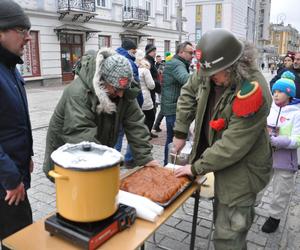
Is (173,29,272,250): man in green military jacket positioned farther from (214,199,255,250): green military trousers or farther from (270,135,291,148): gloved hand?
(270,135,291,148): gloved hand

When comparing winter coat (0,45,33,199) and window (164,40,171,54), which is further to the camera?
window (164,40,171,54)

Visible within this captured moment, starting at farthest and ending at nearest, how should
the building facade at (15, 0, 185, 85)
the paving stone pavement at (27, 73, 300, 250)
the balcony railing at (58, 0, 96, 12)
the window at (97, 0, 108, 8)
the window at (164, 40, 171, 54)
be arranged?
the window at (164, 40, 171, 54) → the window at (97, 0, 108, 8) → the balcony railing at (58, 0, 96, 12) → the building facade at (15, 0, 185, 85) → the paving stone pavement at (27, 73, 300, 250)

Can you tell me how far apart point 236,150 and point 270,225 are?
1698 mm

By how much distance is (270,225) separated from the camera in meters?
3.08

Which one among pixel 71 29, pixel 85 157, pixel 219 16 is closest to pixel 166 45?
pixel 71 29

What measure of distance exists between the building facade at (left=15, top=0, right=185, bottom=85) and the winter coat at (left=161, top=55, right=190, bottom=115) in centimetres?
1231

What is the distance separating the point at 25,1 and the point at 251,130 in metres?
15.8

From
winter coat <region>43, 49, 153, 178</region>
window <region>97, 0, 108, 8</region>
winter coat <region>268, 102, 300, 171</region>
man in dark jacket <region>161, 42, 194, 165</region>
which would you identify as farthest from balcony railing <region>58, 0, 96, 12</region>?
winter coat <region>43, 49, 153, 178</region>

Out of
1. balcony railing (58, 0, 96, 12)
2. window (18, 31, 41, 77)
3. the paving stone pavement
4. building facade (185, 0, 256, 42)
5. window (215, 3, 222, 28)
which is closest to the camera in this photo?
the paving stone pavement

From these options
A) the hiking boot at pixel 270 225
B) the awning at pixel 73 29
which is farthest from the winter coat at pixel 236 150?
the awning at pixel 73 29

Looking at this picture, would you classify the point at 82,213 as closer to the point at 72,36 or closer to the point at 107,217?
the point at 107,217

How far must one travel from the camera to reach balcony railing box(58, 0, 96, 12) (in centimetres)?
1662

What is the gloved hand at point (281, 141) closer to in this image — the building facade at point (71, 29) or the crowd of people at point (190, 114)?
the crowd of people at point (190, 114)

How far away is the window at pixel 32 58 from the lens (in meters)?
15.5
